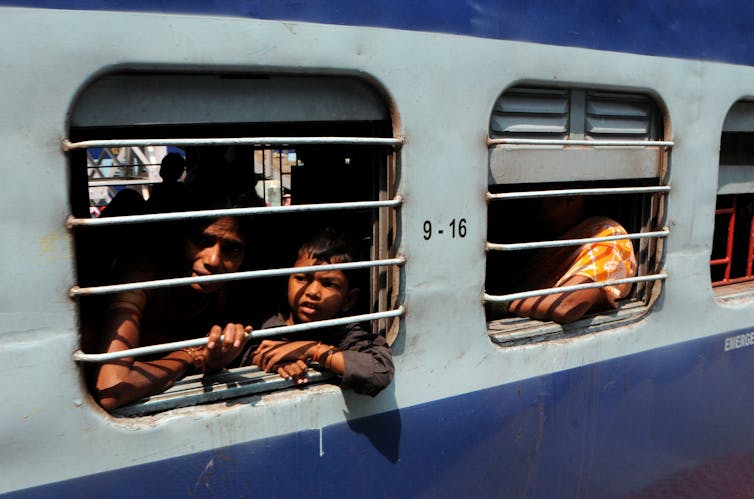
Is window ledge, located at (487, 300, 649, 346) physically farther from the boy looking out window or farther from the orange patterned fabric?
the boy looking out window

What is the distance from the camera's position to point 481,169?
7.06 ft

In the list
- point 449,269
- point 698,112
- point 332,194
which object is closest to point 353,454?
point 449,269

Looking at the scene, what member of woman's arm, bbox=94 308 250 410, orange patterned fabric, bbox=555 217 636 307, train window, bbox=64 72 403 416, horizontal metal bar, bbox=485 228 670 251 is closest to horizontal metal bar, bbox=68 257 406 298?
train window, bbox=64 72 403 416

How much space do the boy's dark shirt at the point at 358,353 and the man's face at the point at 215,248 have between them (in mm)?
249

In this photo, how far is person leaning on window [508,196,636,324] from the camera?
2.50 m

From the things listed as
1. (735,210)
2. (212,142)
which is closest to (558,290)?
(212,142)

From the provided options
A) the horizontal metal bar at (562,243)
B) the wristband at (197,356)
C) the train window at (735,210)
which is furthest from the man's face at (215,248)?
the train window at (735,210)

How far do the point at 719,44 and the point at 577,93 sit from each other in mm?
754

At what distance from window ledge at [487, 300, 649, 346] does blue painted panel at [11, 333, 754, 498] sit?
0.14 meters

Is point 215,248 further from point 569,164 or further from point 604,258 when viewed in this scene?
point 604,258

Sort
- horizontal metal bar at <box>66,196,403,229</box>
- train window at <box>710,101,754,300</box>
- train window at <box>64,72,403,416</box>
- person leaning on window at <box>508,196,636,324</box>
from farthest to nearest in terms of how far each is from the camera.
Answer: train window at <box>710,101,754,300</box> < person leaning on window at <box>508,196,636,324</box> < train window at <box>64,72,403,416</box> < horizontal metal bar at <box>66,196,403,229</box>

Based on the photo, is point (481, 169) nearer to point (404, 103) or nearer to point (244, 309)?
point (404, 103)

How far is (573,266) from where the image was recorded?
2.65m

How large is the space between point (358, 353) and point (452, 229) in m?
0.49
